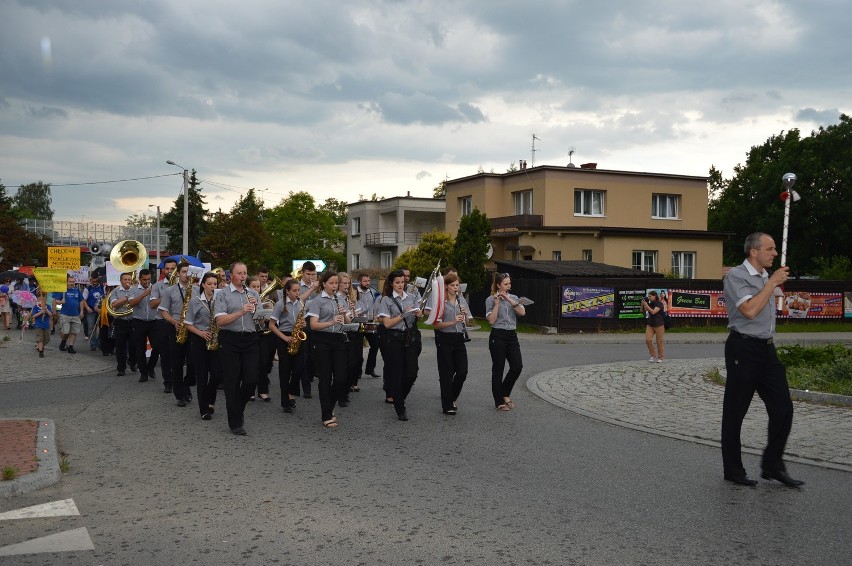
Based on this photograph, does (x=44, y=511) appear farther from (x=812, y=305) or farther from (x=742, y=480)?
(x=812, y=305)

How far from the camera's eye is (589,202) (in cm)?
4300

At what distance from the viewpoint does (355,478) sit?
6.97m

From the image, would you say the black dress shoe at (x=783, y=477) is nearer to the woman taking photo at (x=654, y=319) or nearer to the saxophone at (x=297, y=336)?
the saxophone at (x=297, y=336)

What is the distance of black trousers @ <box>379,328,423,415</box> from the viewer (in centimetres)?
1001

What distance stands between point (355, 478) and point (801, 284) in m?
29.6

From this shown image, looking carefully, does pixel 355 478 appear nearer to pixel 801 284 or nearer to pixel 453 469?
pixel 453 469

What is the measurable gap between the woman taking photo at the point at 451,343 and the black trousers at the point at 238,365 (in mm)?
2358

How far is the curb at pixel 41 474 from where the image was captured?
6453mm

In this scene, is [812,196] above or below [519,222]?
above

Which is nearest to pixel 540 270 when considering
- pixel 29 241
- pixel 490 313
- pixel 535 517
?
→ pixel 490 313

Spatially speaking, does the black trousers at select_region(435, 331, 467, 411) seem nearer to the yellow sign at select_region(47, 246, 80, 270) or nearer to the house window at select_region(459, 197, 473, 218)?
the yellow sign at select_region(47, 246, 80, 270)

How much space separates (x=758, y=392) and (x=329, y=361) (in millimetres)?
4931

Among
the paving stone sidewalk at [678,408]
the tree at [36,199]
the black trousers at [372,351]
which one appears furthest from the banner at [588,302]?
the tree at [36,199]

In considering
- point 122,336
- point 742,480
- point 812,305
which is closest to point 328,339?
point 742,480
